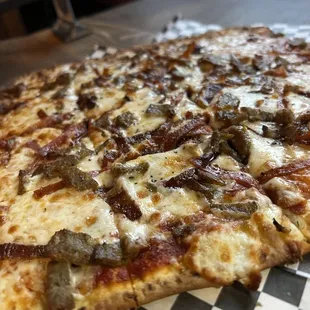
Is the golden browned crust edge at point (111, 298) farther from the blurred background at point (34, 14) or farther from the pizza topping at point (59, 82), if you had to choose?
the blurred background at point (34, 14)

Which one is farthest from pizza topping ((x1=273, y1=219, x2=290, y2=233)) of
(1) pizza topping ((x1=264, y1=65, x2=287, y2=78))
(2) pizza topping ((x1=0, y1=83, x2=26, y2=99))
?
(2) pizza topping ((x1=0, y1=83, x2=26, y2=99))

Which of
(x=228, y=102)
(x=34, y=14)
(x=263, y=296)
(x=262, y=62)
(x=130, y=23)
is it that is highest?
(x=228, y=102)

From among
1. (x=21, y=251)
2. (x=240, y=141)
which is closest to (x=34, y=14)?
(x=240, y=141)

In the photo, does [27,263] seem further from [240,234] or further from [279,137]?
[279,137]

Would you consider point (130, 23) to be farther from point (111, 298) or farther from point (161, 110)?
point (111, 298)

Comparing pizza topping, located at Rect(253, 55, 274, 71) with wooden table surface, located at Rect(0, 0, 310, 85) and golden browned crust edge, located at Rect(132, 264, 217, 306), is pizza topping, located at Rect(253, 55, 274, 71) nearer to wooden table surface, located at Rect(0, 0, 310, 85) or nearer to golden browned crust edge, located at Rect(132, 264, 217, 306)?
wooden table surface, located at Rect(0, 0, 310, 85)

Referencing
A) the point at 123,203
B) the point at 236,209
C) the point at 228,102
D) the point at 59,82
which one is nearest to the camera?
the point at 236,209
